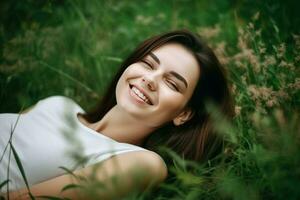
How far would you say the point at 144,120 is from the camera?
2576 mm

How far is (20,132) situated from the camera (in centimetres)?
254

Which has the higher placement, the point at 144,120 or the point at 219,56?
the point at 219,56

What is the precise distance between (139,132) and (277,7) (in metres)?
1.68

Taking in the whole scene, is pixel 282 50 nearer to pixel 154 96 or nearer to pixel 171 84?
pixel 171 84

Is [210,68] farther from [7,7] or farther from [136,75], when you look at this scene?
[7,7]

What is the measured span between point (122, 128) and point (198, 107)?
53 centimetres

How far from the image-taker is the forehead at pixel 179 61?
8.59 feet

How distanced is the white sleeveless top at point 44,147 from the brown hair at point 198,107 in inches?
16.0

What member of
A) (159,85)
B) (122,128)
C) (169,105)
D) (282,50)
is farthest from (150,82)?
(282,50)

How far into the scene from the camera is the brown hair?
8.91 ft

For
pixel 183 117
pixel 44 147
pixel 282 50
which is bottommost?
pixel 44 147

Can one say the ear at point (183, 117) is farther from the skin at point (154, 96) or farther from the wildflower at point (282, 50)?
the wildflower at point (282, 50)

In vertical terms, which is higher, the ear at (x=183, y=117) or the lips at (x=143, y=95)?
the lips at (x=143, y=95)

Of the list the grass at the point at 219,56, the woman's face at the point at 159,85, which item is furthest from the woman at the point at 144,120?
the grass at the point at 219,56
